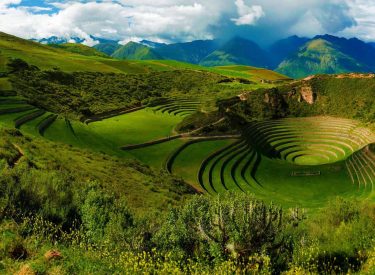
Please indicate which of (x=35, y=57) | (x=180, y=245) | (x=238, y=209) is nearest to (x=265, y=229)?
(x=238, y=209)

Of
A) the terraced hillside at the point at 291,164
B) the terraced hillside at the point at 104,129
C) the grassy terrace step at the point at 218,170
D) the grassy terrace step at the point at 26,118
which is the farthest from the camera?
the terraced hillside at the point at 291,164

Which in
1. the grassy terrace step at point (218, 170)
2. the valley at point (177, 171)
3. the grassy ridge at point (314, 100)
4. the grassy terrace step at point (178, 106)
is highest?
the grassy ridge at point (314, 100)

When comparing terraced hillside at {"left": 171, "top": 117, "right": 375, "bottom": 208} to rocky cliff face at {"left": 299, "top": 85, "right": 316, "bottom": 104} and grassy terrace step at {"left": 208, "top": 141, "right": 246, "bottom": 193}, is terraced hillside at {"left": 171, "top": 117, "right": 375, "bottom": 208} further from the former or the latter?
rocky cliff face at {"left": 299, "top": 85, "right": 316, "bottom": 104}

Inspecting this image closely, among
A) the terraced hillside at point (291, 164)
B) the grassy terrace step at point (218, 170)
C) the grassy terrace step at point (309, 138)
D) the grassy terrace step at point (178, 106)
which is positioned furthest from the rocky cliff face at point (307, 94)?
the grassy terrace step at point (218, 170)

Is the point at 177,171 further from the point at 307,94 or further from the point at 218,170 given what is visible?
the point at 307,94

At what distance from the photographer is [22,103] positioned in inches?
2881

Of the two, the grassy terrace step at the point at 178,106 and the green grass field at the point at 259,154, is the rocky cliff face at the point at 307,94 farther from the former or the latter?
the grassy terrace step at the point at 178,106

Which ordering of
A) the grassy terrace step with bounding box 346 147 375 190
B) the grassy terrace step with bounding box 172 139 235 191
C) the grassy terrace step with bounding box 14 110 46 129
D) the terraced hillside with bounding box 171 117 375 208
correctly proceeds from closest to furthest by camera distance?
the grassy terrace step with bounding box 14 110 46 129 → the terraced hillside with bounding box 171 117 375 208 → the grassy terrace step with bounding box 172 139 235 191 → the grassy terrace step with bounding box 346 147 375 190

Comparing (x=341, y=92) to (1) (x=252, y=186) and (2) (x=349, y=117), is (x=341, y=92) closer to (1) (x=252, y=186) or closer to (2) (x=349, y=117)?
(2) (x=349, y=117)

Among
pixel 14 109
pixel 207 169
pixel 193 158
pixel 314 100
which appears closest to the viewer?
pixel 14 109

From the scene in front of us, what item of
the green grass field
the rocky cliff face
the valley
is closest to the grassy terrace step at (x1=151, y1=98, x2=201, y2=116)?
the valley

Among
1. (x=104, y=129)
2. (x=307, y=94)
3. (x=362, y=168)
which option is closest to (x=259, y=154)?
(x=362, y=168)

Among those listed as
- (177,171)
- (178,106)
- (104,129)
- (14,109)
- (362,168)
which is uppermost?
(178,106)

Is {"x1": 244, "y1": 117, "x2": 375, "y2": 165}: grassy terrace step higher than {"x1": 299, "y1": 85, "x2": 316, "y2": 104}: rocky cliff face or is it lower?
lower
